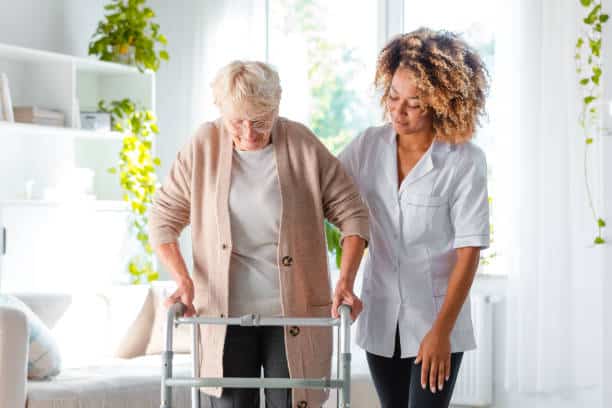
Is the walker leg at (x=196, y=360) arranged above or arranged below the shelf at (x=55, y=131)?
below

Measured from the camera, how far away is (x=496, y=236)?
4004mm

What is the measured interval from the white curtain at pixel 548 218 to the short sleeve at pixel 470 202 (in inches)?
68.4

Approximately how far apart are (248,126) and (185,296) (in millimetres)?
412

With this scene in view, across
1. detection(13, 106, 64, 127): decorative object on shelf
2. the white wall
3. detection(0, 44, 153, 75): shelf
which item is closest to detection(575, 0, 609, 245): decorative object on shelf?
detection(0, 44, 153, 75): shelf

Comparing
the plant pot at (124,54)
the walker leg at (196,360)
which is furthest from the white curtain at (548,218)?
the walker leg at (196,360)

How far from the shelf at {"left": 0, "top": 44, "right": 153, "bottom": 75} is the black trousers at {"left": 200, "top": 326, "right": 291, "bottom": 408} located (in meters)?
2.42

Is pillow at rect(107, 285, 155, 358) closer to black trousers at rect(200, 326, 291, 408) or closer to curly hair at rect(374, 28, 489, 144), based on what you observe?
black trousers at rect(200, 326, 291, 408)

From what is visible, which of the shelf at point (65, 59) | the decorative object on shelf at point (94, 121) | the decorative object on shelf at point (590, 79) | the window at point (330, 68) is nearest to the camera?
the decorative object on shelf at point (590, 79)

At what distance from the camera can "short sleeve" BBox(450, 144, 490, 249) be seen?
202cm

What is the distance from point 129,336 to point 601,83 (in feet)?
7.29

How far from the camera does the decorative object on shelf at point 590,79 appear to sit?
3500mm

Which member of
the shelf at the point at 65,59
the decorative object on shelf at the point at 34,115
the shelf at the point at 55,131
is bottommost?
the shelf at the point at 55,131

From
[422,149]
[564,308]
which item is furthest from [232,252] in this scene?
[564,308]

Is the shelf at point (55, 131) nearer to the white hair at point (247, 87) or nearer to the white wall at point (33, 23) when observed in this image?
the white wall at point (33, 23)
